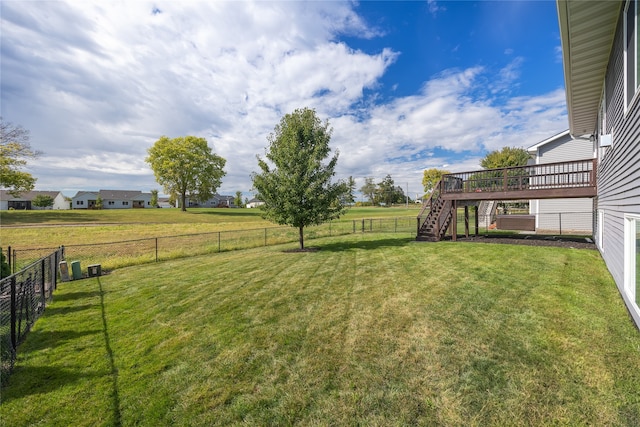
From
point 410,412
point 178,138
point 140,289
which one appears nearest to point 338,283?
point 410,412

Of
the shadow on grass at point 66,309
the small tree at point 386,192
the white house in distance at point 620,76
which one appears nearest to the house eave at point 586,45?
the white house in distance at point 620,76

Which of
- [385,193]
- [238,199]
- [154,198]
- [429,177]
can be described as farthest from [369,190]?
[154,198]

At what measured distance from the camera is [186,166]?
43719mm

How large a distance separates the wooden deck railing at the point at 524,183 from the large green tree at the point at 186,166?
4160 cm

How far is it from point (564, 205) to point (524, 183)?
6915 mm

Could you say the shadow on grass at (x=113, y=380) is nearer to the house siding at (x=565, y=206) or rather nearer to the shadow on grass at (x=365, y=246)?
the shadow on grass at (x=365, y=246)

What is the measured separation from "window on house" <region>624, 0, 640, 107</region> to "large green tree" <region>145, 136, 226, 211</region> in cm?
4699

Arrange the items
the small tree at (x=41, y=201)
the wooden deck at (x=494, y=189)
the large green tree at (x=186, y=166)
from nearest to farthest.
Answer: the wooden deck at (x=494, y=189) < the large green tree at (x=186, y=166) < the small tree at (x=41, y=201)

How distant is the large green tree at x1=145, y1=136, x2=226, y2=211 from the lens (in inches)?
1704

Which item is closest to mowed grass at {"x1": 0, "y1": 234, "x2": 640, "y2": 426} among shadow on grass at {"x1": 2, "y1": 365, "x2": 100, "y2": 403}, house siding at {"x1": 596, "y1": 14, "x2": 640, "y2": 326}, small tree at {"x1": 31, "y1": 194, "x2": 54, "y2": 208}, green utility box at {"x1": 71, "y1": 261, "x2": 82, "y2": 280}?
shadow on grass at {"x1": 2, "y1": 365, "x2": 100, "y2": 403}

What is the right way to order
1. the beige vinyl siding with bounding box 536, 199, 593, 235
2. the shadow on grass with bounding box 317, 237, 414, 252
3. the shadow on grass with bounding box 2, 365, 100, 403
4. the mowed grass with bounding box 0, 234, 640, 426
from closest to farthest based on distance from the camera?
1. the mowed grass with bounding box 0, 234, 640, 426
2. the shadow on grass with bounding box 2, 365, 100, 403
3. the shadow on grass with bounding box 317, 237, 414, 252
4. the beige vinyl siding with bounding box 536, 199, 593, 235

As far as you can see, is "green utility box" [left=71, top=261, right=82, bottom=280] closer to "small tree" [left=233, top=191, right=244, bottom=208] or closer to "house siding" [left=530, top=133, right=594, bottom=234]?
"house siding" [left=530, top=133, right=594, bottom=234]

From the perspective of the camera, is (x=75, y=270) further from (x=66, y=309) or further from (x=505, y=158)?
(x=505, y=158)

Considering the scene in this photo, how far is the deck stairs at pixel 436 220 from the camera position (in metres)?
13.5
